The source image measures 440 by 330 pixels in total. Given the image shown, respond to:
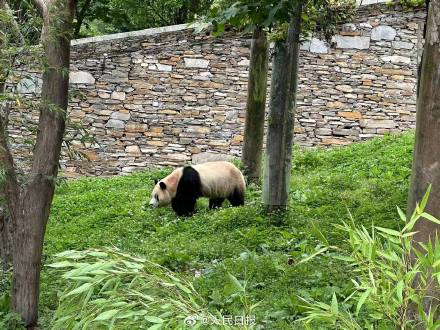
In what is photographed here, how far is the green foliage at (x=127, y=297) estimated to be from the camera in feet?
9.90

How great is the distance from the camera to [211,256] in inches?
292

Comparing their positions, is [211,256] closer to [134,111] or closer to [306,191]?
[306,191]

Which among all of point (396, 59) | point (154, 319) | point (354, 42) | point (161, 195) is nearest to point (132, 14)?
point (354, 42)

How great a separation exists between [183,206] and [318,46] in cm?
554

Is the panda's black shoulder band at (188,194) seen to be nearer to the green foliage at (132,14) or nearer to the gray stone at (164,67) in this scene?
the gray stone at (164,67)

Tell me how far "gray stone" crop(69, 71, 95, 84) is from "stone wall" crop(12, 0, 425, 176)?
19 millimetres

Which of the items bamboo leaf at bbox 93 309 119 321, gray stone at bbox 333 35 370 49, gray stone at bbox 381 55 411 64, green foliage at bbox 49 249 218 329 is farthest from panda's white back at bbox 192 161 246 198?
bamboo leaf at bbox 93 309 119 321

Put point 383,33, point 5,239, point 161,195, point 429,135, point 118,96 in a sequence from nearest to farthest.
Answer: point 429,135 < point 5,239 < point 161,195 < point 118,96 < point 383,33

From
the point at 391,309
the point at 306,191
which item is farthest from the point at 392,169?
the point at 391,309

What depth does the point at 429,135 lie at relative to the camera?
4.04 meters

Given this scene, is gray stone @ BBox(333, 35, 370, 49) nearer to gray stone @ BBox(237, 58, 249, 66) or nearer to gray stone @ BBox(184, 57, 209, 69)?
gray stone @ BBox(237, 58, 249, 66)

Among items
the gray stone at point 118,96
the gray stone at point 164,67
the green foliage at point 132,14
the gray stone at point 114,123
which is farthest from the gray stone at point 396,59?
the gray stone at point 114,123

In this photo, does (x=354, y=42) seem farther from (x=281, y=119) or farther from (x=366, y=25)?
(x=281, y=119)

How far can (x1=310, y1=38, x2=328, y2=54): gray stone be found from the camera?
14.3 meters
